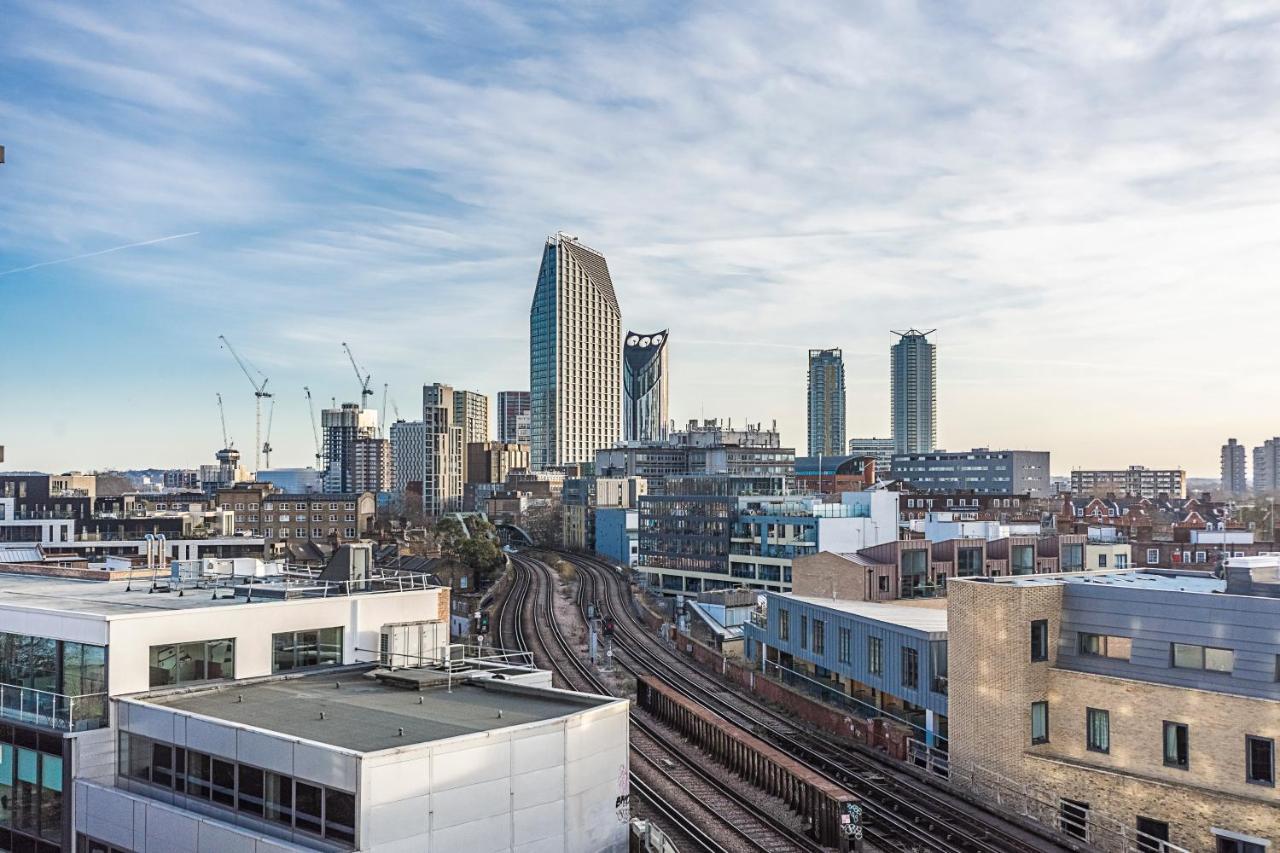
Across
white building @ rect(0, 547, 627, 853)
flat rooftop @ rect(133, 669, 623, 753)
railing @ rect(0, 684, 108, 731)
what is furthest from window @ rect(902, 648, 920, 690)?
railing @ rect(0, 684, 108, 731)

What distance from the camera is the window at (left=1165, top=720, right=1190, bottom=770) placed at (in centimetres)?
3012

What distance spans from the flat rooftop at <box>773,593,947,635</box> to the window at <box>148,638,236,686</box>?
24621 millimetres

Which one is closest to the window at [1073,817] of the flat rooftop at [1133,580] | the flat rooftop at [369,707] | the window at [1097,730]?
the window at [1097,730]

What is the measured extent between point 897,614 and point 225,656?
Result: 101 feet

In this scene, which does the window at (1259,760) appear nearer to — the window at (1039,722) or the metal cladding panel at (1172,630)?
the metal cladding panel at (1172,630)

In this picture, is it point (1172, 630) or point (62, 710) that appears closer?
point (62, 710)

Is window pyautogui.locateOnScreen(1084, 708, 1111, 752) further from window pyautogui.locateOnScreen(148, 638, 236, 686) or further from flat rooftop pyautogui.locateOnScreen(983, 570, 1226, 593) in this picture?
window pyautogui.locateOnScreen(148, 638, 236, 686)

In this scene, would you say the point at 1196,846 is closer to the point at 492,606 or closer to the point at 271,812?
the point at 271,812

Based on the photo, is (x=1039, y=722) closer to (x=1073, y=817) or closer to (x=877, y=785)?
(x=1073, y=817)

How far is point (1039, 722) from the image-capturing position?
33.7 m

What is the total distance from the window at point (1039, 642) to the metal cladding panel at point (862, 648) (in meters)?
5.59

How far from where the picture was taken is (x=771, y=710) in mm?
47406

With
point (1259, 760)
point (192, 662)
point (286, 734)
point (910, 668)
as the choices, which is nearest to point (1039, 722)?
point (1259, 760)

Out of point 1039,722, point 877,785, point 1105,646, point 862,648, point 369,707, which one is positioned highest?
point 369,707
